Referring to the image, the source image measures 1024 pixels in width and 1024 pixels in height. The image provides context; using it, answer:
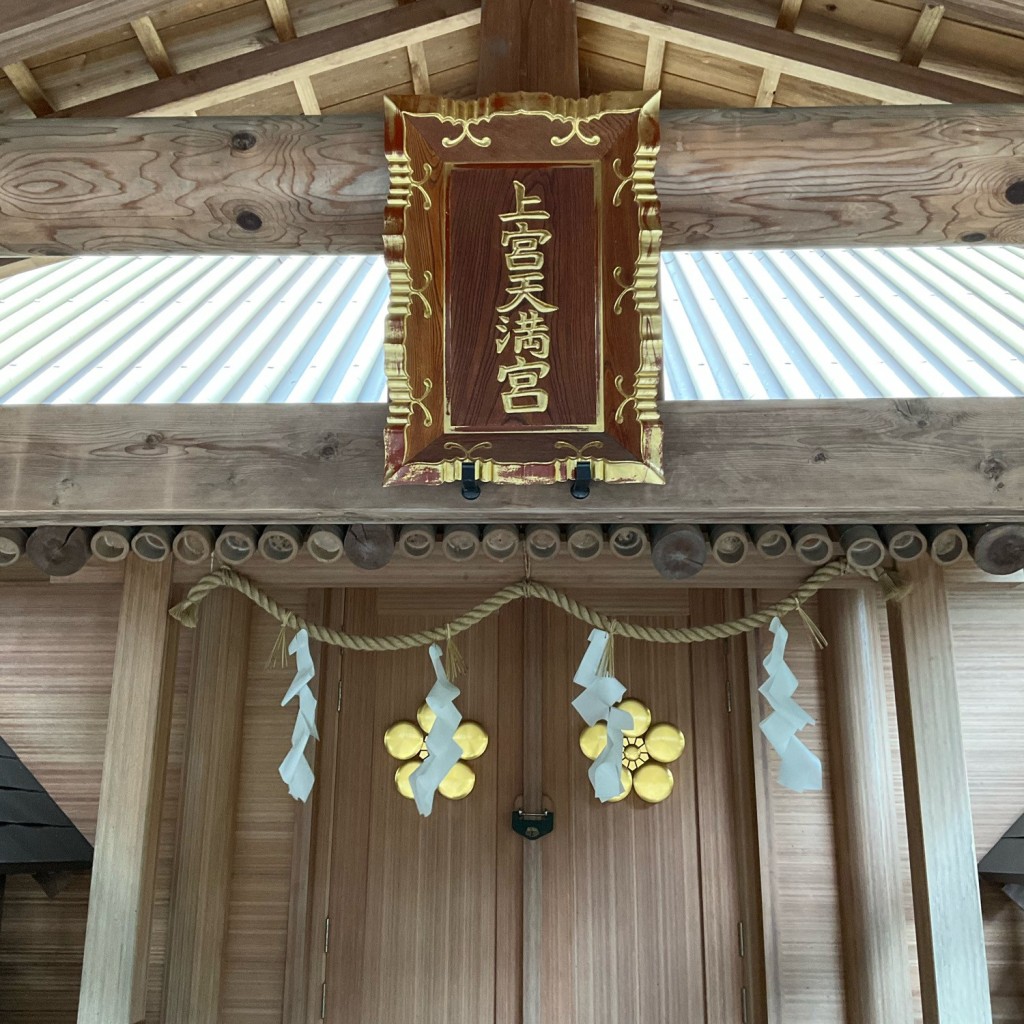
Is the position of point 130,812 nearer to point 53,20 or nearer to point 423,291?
point 423,291

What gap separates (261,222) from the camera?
3035 millimetres

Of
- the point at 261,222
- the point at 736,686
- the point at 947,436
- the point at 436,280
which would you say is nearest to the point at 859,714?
the point at 736,686

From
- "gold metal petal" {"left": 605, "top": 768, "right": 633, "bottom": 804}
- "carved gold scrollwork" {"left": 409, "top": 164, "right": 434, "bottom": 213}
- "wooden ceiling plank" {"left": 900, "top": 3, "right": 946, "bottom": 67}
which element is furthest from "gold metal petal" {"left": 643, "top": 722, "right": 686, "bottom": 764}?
"wooden ceiling plank" {"left": 900, "top": 3, "right": 946, "bottom": 67}

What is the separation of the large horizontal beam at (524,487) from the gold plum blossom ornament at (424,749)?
1492mm

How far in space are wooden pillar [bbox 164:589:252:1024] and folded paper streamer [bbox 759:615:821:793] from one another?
6.98 feet

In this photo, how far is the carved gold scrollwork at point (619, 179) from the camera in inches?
112

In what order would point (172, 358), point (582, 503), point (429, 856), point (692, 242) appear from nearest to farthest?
point (582, 503), point (692, 242), point (172, 358), point (429, 856)

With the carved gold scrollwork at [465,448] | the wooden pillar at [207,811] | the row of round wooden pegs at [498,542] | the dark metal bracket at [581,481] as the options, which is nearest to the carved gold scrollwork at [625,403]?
the dark metal bracket at [581,481]

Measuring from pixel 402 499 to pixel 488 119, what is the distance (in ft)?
3.54

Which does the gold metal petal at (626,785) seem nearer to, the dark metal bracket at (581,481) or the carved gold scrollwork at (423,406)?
the dark metal bracket at (581,481)

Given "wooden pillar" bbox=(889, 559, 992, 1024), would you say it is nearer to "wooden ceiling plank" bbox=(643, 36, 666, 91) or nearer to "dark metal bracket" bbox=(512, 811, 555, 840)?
"dark metal bracket" bbox=(512, 811, 555, 840)

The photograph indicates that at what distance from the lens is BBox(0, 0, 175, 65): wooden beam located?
2910 millimetres

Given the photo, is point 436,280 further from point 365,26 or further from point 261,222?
point 365,26

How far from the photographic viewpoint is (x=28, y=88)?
337 cm
